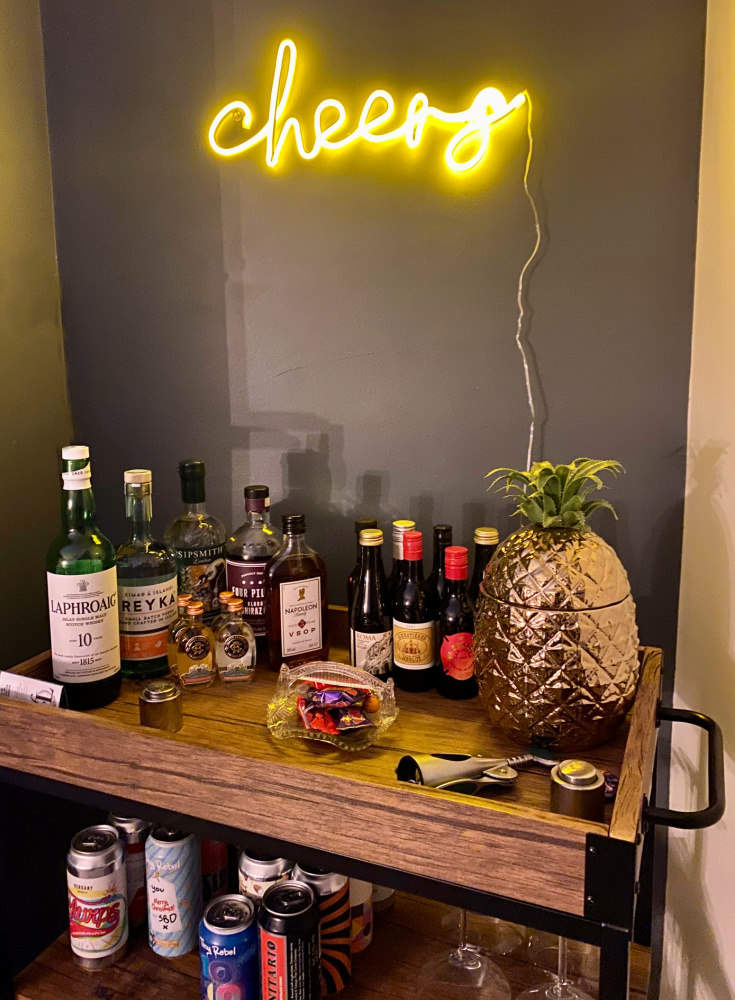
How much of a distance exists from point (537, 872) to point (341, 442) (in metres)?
0.85

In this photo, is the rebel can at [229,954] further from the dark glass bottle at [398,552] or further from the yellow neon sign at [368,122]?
the yellow neon sign at [368,122]

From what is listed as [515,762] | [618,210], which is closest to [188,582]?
[515,762]

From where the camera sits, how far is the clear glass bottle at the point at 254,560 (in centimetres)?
131

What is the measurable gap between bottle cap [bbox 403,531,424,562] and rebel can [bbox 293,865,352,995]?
1.55 ft

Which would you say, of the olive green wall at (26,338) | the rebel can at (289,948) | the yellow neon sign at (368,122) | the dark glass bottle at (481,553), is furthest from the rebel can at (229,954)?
the yellow neon sign at (368,122)

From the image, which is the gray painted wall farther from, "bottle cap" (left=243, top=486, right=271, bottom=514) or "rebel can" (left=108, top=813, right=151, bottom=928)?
"rebel can" (left=108, top=813, right=151, bottom=928)

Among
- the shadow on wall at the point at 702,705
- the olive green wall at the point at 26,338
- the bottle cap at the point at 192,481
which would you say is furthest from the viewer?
the olive green wall at the point at 26,338

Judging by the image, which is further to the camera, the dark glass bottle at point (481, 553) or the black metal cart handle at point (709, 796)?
the dark glass bottle at point (481, 553)

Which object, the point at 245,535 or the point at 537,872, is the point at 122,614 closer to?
the point at 245,535

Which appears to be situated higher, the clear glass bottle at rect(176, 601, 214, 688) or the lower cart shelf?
the clear glass bottle at rect(176, 601, 214, 688)

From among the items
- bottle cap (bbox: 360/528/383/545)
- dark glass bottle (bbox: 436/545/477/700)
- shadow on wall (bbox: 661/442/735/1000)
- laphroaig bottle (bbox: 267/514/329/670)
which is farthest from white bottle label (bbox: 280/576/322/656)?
shadow on wall (bbox: 661/442/735/1000)

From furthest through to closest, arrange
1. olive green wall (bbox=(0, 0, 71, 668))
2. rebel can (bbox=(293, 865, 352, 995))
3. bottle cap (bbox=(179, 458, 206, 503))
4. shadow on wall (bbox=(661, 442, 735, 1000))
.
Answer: olive green wall (bbox=(0, 0, 71, 668))
bottle cap (bbox=(179, 458, 206, 503))
rebel can (bbox=(293, 865, 352, 995))
shadow on wall (bbox=(661, 442, 735, 1000))

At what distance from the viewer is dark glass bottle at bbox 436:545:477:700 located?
46.4 inches

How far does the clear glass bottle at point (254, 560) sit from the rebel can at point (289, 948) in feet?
1.32
